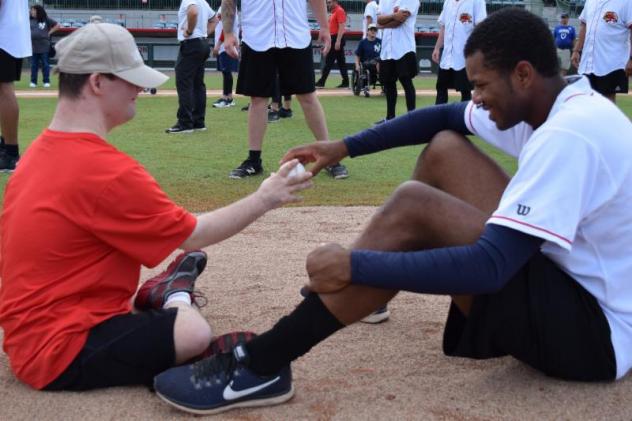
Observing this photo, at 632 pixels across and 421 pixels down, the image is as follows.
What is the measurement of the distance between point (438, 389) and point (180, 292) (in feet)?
4.09

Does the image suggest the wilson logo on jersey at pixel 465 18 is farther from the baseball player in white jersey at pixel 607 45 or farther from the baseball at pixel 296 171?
the baseball at pixel 296 171

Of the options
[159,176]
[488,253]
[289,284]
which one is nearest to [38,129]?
[159,176]

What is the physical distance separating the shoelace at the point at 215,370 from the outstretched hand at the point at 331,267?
0.46m

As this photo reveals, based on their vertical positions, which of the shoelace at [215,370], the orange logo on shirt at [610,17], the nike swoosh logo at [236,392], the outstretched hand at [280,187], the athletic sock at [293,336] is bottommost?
the nike swoosh logo at [236,392]

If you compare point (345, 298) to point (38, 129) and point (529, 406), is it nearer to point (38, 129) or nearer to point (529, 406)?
point (529, 406)

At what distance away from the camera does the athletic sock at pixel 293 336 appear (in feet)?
8.25

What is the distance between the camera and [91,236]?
8.68 ft

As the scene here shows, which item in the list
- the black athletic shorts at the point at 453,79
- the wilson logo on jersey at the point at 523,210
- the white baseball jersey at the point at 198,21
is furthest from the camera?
the black athletic shorts at the point at 453,79

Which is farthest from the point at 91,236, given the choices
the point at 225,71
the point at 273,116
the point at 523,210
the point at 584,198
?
the point at 225,71

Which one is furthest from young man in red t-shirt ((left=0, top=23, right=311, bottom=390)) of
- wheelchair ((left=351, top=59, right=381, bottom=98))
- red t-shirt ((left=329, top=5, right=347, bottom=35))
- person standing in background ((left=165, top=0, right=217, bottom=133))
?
red t-shirt ((left=329, top=5, right=347, bottom=35))

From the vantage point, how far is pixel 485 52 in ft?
8.06

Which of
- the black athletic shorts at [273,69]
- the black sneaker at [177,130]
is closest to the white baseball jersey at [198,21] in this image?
the black sneaker at [177,130]

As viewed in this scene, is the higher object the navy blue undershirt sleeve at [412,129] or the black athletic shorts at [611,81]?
the navy blue undershirt sleeve at [412,129]

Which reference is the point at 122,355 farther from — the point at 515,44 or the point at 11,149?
the point at 11,149
